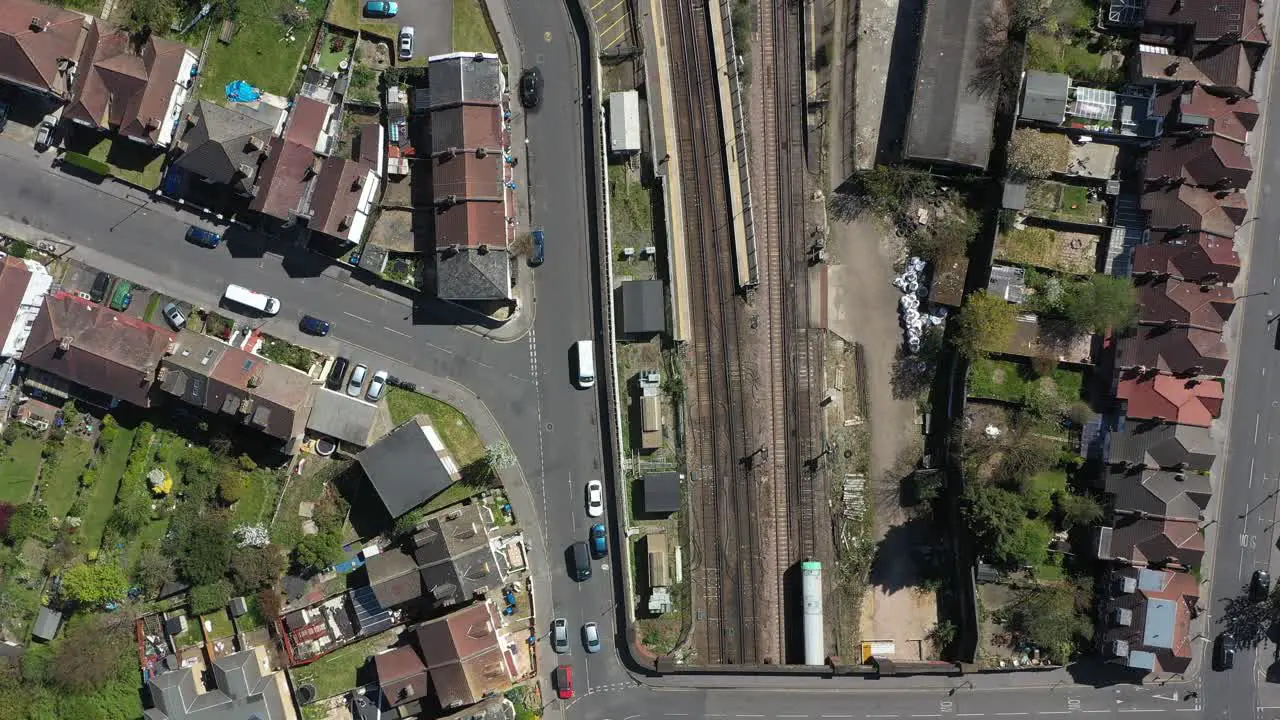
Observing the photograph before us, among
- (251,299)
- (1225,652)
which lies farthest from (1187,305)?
(251,299)

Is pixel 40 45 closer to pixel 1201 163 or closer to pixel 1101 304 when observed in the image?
pixel 1101 304

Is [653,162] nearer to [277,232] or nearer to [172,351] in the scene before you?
[277,232]

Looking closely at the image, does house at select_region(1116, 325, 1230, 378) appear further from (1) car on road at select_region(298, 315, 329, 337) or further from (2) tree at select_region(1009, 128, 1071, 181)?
(1) car on road at select_region(298, 315, 329, 337)

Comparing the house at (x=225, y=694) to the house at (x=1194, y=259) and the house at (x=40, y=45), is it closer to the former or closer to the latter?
the house at (x=40, y=45)

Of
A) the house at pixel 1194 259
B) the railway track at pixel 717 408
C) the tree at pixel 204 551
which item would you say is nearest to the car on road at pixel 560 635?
the railway track at pixel 717 408

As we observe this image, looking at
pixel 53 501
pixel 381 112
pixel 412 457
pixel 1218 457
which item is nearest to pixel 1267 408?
pixel 1218 457

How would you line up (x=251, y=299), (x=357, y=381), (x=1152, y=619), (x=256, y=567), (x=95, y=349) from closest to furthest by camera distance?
(x=1152, y=619) → (x=95, y=349) → (x=256, y=567) → (x=251, y=299) → (x=357, y=381)
